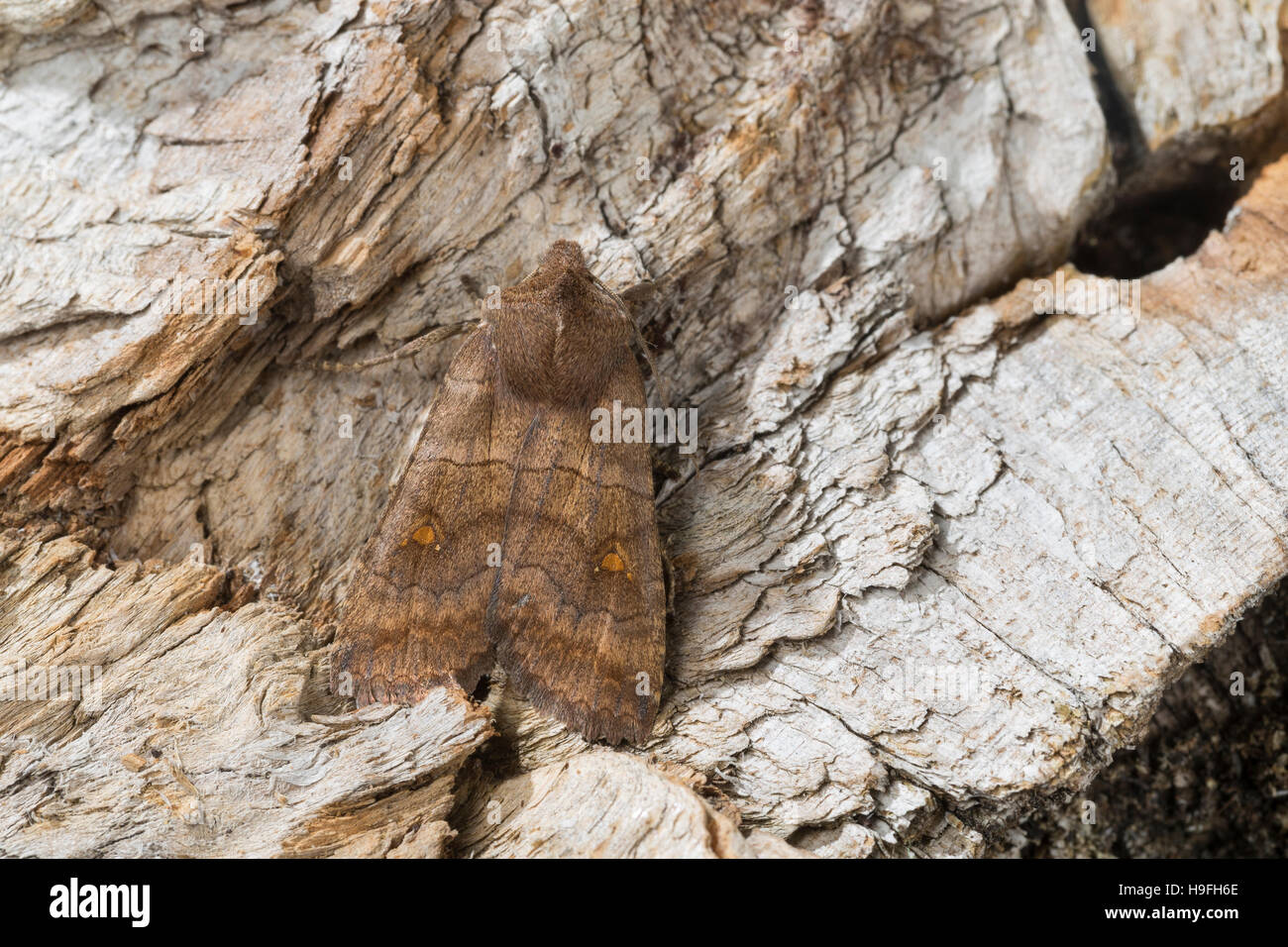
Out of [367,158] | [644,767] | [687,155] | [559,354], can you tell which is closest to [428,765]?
[644,767]

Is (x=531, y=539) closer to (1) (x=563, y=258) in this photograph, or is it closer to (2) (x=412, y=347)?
(2) (x=412, y=347)

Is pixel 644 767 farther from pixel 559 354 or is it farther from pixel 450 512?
pixel 559 354

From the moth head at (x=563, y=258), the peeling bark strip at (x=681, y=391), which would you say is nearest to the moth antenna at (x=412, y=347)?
the peeling bark strip at (x=681, y=391)

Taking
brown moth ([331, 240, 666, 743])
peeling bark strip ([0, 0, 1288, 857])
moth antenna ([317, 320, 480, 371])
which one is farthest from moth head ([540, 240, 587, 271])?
moth antenna ([317, 320, 480, 371])

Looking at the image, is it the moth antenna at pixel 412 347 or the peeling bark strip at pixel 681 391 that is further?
the moth antenna at pixel 412 347

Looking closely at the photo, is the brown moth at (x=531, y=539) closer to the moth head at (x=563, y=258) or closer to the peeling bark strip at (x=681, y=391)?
the moth head at (x=563, y=258)

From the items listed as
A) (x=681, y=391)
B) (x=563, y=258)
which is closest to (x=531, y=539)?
(x=681, y=391)
